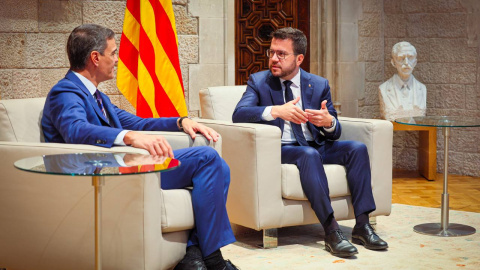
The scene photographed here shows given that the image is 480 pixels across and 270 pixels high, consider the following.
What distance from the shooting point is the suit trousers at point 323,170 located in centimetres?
354

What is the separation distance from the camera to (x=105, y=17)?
15.9ft

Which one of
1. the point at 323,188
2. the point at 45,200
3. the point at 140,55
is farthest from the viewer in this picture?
the point at 140,55

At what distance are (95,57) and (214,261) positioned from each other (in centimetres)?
102

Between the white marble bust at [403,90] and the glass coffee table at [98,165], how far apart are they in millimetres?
3906

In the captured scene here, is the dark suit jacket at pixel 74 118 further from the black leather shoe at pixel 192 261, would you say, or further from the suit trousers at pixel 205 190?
the black leather shoe at pixel 192 261

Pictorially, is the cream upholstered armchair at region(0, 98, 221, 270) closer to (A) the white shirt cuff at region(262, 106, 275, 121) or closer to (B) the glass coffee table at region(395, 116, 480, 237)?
(A) the white shirt cuff at region(262, 106, 275, 121)

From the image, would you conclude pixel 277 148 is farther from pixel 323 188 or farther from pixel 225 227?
pixel 225 227

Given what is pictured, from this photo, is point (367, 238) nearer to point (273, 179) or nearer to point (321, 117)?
point (273, 179)

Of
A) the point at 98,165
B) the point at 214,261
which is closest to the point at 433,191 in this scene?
the point at 214,261

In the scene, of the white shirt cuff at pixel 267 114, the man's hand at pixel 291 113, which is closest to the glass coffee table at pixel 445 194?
the man's hand at pixel 291 113

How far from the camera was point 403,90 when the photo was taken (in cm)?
597

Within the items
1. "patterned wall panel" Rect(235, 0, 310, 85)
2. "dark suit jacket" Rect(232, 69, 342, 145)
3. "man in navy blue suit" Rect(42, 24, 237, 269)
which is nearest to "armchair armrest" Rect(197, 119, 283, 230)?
"dark suit jacket" Rect(232, 69, 342, 145)

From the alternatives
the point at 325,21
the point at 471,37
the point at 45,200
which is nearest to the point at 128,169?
the point at 45,200

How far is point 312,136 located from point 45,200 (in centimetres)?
165
